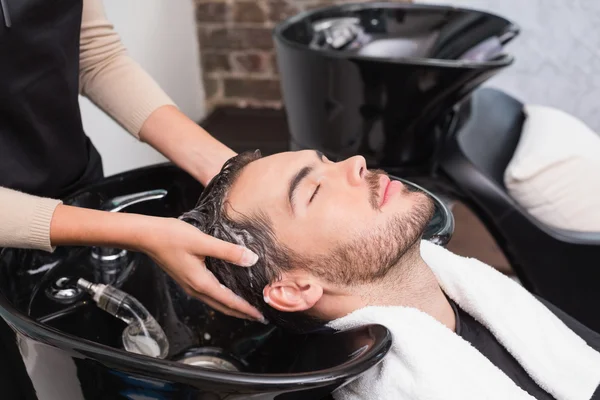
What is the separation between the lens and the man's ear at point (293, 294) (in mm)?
894

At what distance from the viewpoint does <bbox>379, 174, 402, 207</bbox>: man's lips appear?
37.5 inches

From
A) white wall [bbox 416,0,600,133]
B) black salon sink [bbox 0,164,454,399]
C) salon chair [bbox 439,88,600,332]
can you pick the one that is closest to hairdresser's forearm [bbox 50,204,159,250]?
black salon sink [bbox 0,164,454,399]

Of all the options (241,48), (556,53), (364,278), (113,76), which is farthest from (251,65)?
(364,278)

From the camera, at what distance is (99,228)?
0.85 meters

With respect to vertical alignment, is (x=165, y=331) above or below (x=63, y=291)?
below

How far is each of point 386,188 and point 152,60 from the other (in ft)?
5.50

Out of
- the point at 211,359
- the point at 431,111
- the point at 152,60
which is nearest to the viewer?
the point at 211,359

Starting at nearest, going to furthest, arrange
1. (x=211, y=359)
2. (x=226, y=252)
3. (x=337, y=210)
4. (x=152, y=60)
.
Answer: (x=226, y=252)
(x=337, y=210)
(x=211, y=359)
(x=152, y=60)

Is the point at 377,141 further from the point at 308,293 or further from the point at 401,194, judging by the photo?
the point at 308,293

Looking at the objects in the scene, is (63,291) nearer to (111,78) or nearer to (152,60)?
(111,78)

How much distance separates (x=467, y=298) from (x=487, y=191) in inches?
22.4

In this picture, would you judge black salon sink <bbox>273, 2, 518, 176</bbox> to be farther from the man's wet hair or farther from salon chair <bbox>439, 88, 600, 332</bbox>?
the man's wet hair

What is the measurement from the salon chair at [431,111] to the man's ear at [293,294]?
590 mm

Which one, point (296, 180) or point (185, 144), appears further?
point (185, 144)
